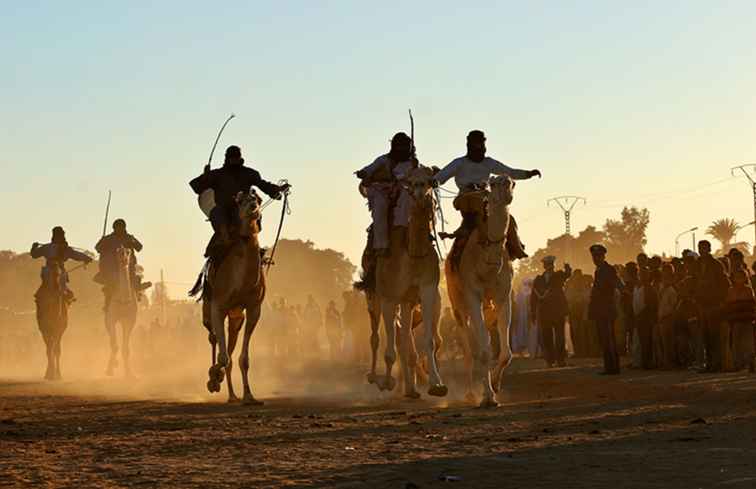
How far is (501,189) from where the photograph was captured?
1872cm

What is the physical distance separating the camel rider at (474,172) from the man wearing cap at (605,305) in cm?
829

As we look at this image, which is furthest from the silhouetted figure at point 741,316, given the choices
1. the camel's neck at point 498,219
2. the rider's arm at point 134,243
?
the rider's arm at point 134,243

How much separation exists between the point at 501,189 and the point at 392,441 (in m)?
5.14

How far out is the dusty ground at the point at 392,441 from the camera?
451 inches

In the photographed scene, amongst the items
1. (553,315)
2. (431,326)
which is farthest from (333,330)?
(431,326)

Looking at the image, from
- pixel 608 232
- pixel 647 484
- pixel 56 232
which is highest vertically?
pixel 608 232

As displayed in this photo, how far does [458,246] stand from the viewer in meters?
19.8

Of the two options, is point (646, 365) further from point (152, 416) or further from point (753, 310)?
point (152, 416)

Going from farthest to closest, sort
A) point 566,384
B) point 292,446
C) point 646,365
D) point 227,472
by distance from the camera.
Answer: point 646,365 < point 566,384 < point 292,446 < point 227,472

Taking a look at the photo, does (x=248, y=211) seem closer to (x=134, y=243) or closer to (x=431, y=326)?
(x=431, y=326)

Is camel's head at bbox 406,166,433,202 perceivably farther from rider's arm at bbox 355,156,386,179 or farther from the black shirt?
the black shirt

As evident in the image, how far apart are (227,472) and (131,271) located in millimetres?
22113

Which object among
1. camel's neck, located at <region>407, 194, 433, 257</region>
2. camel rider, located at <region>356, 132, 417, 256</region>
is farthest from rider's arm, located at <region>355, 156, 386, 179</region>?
camel's neck, located at <region>407, 194, 433, 257</region>

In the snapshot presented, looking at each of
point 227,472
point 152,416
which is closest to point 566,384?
point 152,416
